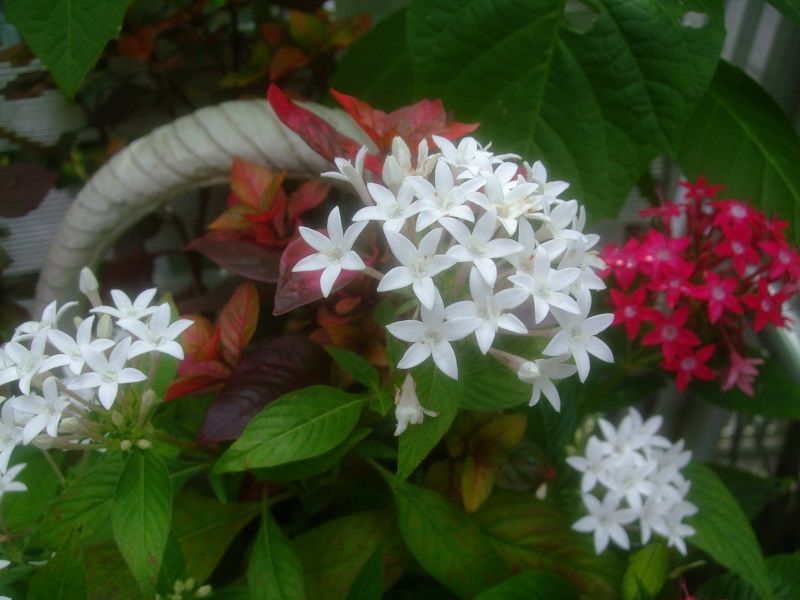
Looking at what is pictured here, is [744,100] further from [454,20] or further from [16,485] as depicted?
[16,485]

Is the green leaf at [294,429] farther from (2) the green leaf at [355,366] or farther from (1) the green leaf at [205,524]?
(1) the green leaf at [205,524]

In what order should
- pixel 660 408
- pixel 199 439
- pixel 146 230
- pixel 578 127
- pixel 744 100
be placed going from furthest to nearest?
pixel 660 408, pixel 146 230, pixel 744 100, pixel 578 127, pixel 199 439

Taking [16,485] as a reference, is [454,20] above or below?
above

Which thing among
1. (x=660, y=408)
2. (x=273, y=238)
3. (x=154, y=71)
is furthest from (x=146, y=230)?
(x=660, y=408)

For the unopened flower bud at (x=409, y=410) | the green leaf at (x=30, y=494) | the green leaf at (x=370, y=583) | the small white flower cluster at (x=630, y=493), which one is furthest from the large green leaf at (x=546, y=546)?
the green leaf at (x=30, y=494)

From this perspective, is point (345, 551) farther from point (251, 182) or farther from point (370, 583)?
point (251, 182)

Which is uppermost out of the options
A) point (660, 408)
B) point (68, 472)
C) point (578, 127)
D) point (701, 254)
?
point (578, 127)
